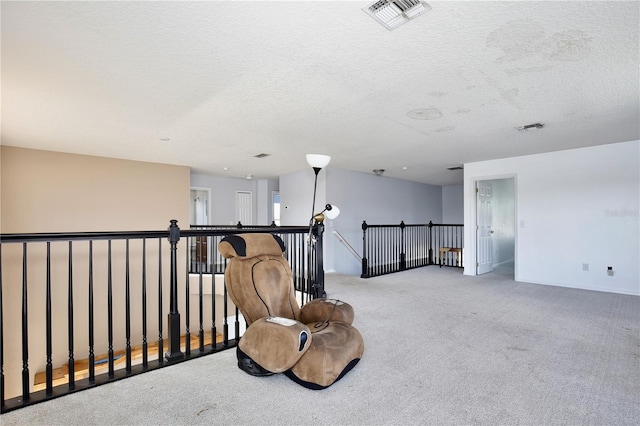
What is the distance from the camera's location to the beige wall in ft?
17.5

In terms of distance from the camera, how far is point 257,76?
2809 millimetres

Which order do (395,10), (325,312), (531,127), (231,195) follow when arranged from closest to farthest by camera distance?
(395,10), (325,312), (531,127), (231,195)

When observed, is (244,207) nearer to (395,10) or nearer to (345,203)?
(345,203)

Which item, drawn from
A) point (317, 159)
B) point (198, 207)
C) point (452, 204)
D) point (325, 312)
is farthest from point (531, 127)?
point (198, 207)

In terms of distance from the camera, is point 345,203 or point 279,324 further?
point 345,203

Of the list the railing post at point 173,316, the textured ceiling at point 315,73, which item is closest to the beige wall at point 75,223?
the textured ceiling at point 315,73

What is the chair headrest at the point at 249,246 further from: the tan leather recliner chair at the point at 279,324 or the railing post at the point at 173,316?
the railing post at the point at 173,316

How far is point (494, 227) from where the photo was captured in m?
7.58

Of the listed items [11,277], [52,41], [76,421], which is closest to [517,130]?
[52,41]

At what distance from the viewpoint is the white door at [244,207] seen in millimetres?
9422

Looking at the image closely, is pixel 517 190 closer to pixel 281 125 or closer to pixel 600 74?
pixel 600 74

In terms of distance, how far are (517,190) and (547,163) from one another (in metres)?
0.65

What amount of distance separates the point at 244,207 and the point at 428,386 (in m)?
8.08

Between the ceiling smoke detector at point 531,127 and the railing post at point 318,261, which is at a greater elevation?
the ceiling smoke detector at point 531,127
